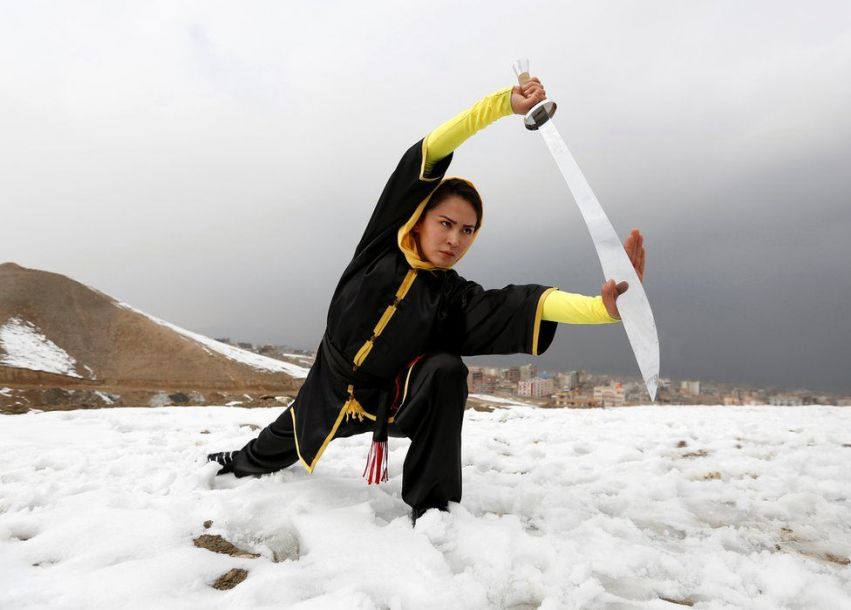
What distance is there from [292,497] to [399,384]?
2.61 ft

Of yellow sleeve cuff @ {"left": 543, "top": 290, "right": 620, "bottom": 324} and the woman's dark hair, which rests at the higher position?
the woman's dark hair

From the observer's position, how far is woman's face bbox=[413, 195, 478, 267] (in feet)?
7.29

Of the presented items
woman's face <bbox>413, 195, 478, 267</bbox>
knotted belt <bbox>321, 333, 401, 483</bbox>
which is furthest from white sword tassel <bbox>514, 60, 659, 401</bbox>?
knotted belt <bbox>321, 333, 401, 483</bbox>

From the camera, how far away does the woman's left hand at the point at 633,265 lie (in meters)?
1.79

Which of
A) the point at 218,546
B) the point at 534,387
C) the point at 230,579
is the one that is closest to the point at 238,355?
the point at 218,546

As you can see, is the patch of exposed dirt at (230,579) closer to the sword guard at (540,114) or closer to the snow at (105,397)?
the sword guard at (540,114)

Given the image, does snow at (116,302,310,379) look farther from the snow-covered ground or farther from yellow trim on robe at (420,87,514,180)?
yellow trim on robe at (420,87,514,180)

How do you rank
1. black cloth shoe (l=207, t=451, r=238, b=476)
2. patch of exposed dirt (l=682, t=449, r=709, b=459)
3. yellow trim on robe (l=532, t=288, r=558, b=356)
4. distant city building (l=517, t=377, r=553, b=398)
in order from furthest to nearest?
distant city building (l=517, t=377, r=553, b=398), patch of exposed dirt (l=682, t=449, r=709, b=459), black cloth shoe (l=207, t=451, r=238, b=476), yellow trim on robe (l=532, t=288, r=558, b=356)

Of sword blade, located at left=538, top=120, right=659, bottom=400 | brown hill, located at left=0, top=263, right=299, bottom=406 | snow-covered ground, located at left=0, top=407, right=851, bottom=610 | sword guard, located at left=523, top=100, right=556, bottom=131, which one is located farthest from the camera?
brown hill, located at left=0, top=263, right=299, bottom=406

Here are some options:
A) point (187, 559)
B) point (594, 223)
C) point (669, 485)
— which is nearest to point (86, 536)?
point (187, 559)

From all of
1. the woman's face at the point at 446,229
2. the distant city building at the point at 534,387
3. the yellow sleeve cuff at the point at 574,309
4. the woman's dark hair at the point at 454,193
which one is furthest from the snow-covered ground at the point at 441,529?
the distant city building at the point at 534,387

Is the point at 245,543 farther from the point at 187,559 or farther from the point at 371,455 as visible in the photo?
the point at 371,455

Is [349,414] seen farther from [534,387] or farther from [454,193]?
[534,387]

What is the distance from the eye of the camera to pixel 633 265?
1.80 m
